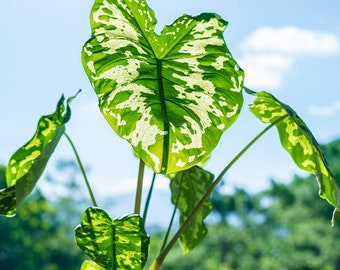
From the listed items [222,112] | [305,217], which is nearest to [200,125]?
[222,112]

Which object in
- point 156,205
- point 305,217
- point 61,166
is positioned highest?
point 61,166

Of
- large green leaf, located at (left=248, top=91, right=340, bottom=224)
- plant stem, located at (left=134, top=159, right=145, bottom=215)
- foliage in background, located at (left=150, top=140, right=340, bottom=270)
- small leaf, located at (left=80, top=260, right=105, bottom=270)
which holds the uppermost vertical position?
large green leaf, located at (left=248, top=91, right=340, bottom=224)

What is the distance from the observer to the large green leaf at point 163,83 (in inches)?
37.4

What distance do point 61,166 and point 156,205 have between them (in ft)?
161

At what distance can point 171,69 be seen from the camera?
99 centimetres

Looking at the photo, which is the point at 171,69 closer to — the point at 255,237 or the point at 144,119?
the point at 144,119

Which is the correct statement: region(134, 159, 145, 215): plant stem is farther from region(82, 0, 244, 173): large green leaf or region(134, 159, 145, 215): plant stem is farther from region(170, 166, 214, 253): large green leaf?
region(170, 166, 214, 253): large green leaf

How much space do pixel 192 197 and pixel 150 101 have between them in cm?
40

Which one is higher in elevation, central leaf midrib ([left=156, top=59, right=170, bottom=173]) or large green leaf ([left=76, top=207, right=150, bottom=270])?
central leaf midrib ([left=156, top=59, right=170, bottom=173])

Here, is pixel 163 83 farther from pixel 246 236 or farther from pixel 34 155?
pixel 246 236

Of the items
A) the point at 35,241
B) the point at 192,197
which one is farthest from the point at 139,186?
the point at 35,241

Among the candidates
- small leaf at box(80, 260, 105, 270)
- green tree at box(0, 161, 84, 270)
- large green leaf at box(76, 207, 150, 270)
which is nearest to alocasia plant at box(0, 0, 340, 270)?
large green leaf at box(76, 207, 150, 270)

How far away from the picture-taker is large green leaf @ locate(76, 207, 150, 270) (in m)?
0.94

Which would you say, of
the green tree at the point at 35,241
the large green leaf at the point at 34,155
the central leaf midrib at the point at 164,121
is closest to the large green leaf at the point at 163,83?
the central leaf midrib at the point at 164,121
